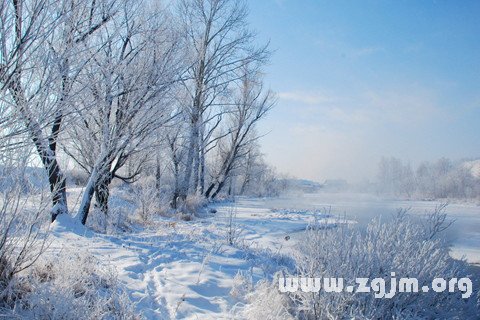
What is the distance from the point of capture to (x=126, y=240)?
6547 millimetres

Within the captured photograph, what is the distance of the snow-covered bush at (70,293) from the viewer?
9.17 ft

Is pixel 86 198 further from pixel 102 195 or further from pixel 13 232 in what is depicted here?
pixel 13 232

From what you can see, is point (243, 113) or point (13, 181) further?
point (243, 113)

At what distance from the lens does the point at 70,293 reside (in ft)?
9.84

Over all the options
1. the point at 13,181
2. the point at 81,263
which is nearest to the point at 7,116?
the point at 13,181

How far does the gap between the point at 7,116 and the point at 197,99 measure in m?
11.7

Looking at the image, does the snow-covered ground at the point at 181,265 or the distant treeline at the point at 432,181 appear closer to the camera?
the snow-covered ground at the point at 181,265

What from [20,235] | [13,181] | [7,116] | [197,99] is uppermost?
[197,99]

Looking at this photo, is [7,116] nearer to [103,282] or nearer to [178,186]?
[103,282]

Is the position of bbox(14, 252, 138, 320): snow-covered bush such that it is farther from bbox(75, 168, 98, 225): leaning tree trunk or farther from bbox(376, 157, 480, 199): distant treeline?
bbox(376, 157, 480, 199): distant treeline

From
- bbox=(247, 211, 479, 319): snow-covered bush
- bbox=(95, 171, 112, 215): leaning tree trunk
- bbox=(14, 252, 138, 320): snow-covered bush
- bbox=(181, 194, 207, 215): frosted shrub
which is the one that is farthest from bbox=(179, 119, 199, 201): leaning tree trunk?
bbox=(247, 211, 479, 319): snow-covered bush

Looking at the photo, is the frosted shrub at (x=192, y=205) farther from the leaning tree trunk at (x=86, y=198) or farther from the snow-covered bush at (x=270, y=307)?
the snow-covered bush at (x=270, y=307)

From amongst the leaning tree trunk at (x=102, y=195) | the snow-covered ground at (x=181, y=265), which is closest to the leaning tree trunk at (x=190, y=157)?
the leaning tree trunk at (x=102, y=195)

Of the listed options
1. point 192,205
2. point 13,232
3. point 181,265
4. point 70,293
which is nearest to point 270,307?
point 70,293
